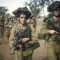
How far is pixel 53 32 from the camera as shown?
437 cm

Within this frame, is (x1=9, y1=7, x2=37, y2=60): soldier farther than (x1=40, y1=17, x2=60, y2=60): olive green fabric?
No

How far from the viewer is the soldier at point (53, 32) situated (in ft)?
14.6

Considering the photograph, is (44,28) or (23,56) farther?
(44,28)

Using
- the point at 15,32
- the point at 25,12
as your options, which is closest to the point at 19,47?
the point at 15,32

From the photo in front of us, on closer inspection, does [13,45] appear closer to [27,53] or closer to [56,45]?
[27,53]

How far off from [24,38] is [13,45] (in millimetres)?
A: 337

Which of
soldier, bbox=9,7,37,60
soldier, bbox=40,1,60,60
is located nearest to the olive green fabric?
soldier, bbox=40,1,60,60

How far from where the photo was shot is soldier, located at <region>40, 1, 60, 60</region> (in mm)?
4438

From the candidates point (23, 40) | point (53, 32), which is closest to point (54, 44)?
point (53, 32)

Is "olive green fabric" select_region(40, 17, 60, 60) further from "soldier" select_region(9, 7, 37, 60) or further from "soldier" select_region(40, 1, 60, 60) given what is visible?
"soldier" select_region(9, 7, 37, 60)

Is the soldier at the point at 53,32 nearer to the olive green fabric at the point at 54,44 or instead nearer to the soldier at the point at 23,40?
the olive green fabric at the point at 54,44

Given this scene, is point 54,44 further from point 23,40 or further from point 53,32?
point 23,40

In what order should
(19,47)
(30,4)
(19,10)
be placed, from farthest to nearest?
(30,4) → (19,10) → (19,47)

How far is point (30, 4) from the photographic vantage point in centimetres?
4072
